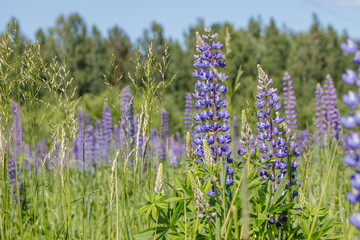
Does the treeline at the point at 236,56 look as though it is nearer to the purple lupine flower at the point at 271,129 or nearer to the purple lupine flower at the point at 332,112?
the purple lupine flower at the point at 332,112

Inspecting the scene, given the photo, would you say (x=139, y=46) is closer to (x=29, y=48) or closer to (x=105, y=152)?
(x=29, y=48)

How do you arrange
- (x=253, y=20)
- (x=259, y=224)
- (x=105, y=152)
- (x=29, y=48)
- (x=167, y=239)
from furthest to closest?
1. (x=253, y=20)
2. (x=105, y=152)
3. (x=29, y=48)
4. (x=167, y=239)
5. (x=259, y=224)

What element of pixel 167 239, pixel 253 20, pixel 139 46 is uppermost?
pixel 253 20

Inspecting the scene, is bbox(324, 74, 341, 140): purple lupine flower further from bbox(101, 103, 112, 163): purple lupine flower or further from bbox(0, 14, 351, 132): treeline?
bbox(0, 14, 351, 132): treeline

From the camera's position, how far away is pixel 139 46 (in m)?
2.46

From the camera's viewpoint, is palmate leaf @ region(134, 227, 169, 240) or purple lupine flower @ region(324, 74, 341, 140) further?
purple lupine flower @ region(324, 74, 341, 140)

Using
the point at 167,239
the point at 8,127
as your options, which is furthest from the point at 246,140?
the point at 8,127

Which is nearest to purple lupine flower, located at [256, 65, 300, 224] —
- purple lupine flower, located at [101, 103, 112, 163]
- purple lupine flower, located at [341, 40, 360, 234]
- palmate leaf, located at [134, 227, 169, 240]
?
palmate leaf, located at [134, 227, 169, 240]

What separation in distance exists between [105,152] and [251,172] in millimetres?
6711

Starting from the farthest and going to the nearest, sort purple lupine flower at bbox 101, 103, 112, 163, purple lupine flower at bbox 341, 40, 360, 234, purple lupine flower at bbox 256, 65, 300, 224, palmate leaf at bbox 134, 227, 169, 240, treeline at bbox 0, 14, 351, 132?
treeline at bbox 0, 14, 351, 132 → purple lupine flower at bbox 101, 103, 112, 163 → purple lupine flower at bbox 256, 65, 300, 224 → palmate leaf at bbox 134, 227, 169, 240 → purple lupine flower at bbox 341, 40, 360, 234

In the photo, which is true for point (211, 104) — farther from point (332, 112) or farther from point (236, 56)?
point (236, 56)

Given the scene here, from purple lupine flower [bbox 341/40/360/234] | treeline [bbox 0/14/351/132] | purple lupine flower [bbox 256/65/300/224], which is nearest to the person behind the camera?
purple lupine flower [bbox 341/40/360/234]

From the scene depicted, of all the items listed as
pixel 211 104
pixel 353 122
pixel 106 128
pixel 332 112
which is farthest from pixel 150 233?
pixel 106 128

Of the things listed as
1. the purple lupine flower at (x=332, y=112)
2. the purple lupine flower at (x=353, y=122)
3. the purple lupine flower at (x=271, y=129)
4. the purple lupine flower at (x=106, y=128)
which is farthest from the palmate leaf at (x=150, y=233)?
the purple lupine flower at (x=106, y=128)
